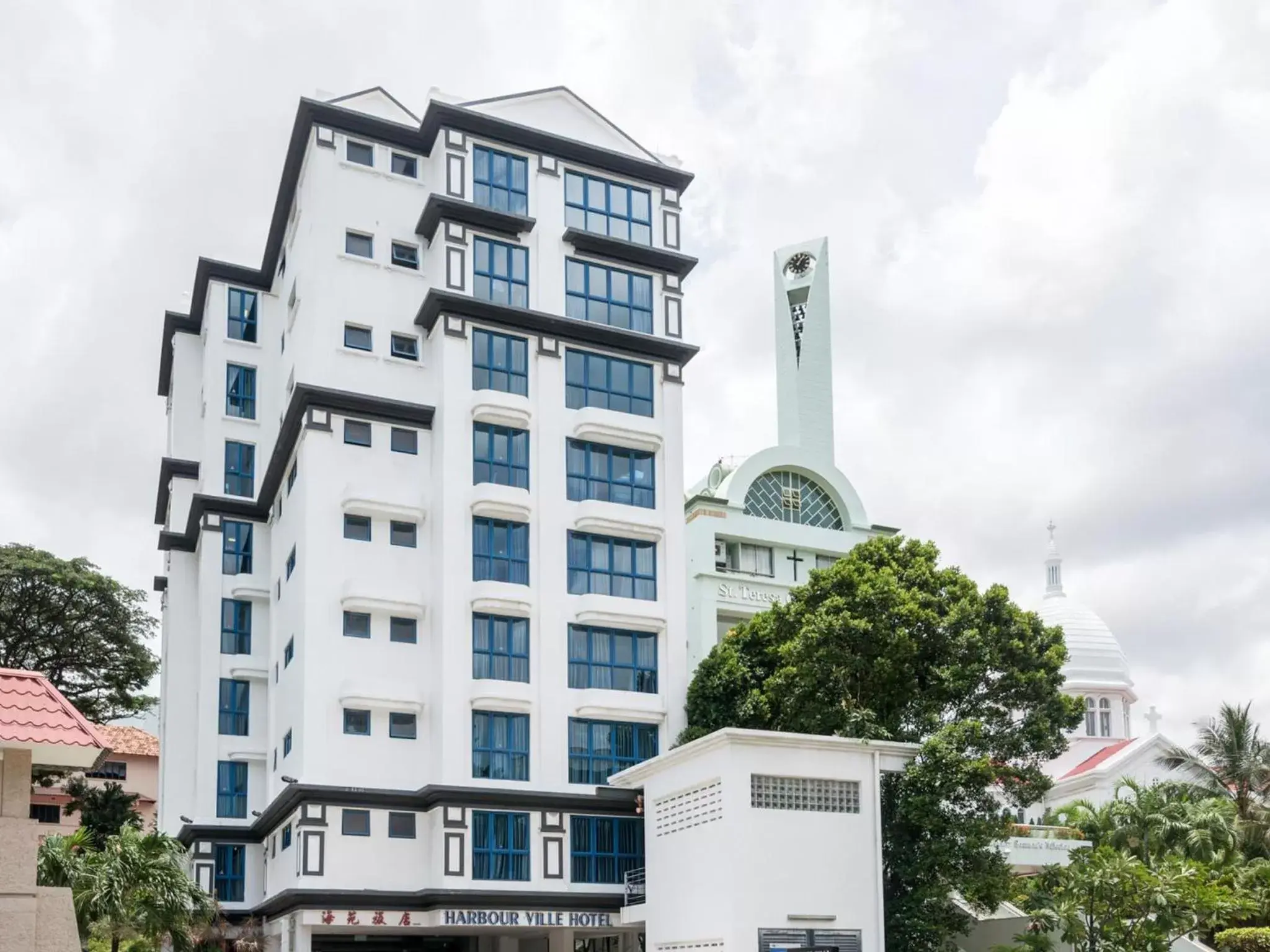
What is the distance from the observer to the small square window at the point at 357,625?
3847 cm

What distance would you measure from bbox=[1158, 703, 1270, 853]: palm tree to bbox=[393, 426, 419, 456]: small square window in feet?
92.9

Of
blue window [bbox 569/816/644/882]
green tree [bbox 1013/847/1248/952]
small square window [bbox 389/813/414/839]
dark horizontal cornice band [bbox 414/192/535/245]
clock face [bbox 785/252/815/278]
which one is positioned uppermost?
clock face [bbox 785/252/815/278]

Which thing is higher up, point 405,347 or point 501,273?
point 501,273

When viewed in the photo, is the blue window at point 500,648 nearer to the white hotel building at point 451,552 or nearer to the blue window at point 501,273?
the white hotel building at point 451,552

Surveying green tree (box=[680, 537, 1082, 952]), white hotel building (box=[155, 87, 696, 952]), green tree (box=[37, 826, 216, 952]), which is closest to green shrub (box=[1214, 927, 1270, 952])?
green tree (box=[680, 537, 1082, 952])

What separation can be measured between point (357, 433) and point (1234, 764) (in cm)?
3137

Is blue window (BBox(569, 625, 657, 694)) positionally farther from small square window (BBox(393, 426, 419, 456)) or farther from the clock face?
the clock face

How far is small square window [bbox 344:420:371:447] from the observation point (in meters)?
40.0

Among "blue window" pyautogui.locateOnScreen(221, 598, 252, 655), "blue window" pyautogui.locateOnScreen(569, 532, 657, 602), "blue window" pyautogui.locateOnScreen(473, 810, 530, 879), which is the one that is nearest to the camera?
"blue window" pyautogui.locateOnScreen(473, 810, 530, 879)

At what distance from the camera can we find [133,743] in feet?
228

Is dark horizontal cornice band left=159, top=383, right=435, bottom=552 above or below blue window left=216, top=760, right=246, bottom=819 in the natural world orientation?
above

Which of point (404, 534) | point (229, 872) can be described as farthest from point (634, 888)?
point (229, 872)

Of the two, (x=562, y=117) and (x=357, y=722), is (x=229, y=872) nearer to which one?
(x=357, y=722)

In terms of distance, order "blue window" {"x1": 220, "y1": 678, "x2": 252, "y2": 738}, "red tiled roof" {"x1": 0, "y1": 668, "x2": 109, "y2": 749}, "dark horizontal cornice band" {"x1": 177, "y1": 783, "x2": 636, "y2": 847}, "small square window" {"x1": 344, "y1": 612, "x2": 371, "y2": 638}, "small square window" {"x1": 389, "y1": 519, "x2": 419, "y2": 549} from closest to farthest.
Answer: "red tiled roof" {"x1": 0, "y1": 668, "x2": 109, "y2": 749} < "dark horizontal cornice band" {"x1": 177, "y1": 783, "x2": 636, "y2": 847} < "small square window" {"x1": 344, "y1": 612, "x2": 371, "y2": 638} < "small square window" {"x1": 389, "y1": 519, "x2": 419, "y2": 549} < "blue window" {"x1": 220, "y1": 678, "x2": 252, "y2": 738}
